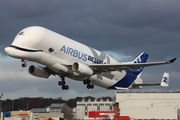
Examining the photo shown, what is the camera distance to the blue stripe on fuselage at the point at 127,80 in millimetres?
67625

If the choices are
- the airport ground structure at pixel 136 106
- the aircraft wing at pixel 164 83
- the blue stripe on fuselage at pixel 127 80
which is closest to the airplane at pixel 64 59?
the blue stripe on fuselage at pixel 127 80

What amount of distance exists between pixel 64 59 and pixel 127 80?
14.5 meters

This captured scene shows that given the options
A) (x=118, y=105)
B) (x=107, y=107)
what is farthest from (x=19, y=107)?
(x=118, y=105)

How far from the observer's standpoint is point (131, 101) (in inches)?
4464

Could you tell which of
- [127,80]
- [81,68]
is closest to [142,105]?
[127,80]

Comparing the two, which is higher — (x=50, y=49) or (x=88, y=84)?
(x=50, y=49)

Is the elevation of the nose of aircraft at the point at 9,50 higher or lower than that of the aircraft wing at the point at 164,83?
higher

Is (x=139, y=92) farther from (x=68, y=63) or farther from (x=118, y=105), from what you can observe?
(x=68, y=63)

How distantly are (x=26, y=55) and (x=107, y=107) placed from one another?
260 feet

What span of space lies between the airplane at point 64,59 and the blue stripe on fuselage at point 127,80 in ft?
1.72

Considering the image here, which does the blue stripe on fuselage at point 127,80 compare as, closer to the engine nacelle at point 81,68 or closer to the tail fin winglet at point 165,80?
the tail fin winglet at point 165,80

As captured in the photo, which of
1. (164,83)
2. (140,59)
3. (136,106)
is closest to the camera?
(164,83)

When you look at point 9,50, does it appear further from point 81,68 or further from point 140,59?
point 140,59

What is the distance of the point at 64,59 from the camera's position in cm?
5803
